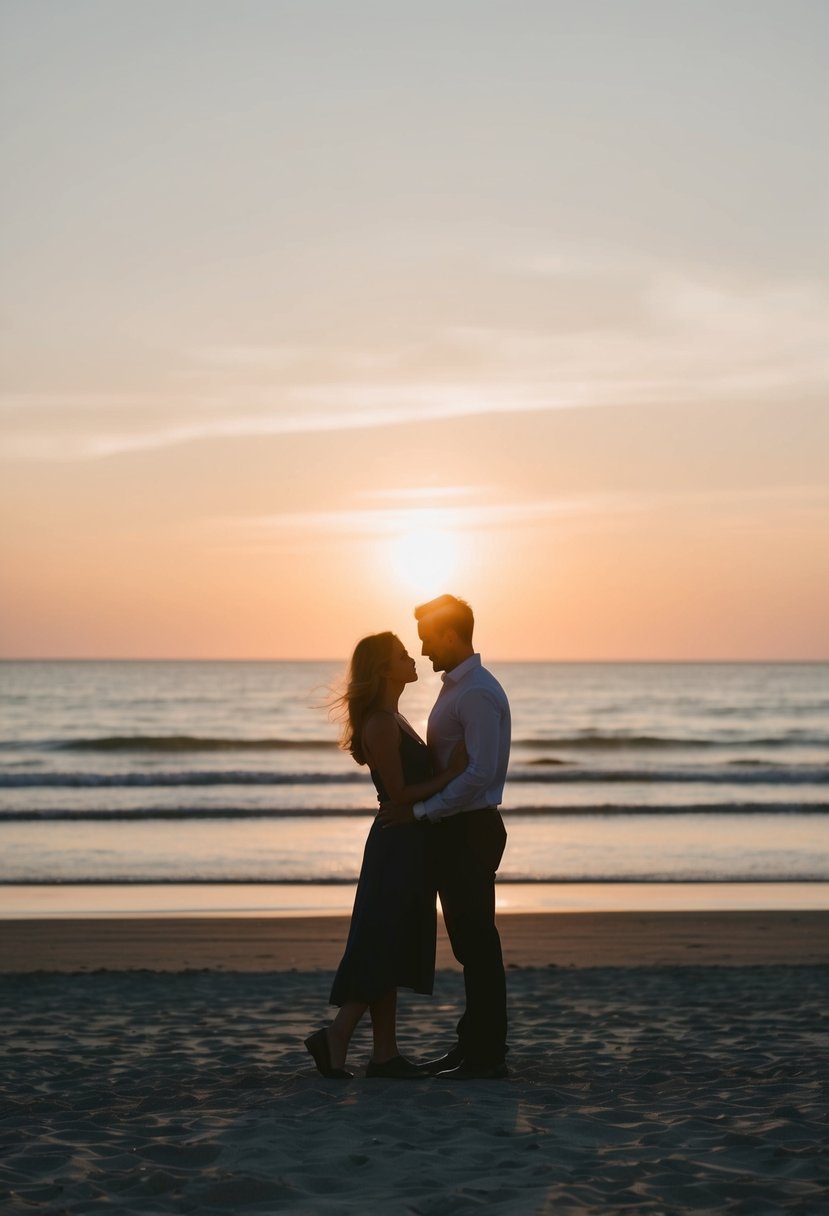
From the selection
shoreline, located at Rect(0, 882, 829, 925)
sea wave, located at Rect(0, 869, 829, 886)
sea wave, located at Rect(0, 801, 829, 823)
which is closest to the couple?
shoreline, located at Rect(0, 882, 829, 925)

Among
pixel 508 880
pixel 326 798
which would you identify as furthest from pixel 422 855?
pixel 326 798

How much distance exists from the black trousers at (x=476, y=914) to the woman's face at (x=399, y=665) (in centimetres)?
66

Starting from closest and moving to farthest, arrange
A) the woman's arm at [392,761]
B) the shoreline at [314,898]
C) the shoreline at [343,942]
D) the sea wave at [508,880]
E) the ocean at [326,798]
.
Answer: the woman's arm at [392,761], the shoreline at [343,942], the shoreline at [314,898], the sea wave at [508,880], the ocean at [326,798]

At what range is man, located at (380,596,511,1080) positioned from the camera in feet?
18.3

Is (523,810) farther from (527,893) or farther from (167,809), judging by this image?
(527,893)

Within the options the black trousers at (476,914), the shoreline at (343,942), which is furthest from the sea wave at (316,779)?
the black trousers at (476,914)

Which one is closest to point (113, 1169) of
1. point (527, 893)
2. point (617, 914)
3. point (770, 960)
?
point (770, 960)

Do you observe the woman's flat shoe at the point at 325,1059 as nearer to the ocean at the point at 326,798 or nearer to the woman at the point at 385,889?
the woman at the point at 385,889

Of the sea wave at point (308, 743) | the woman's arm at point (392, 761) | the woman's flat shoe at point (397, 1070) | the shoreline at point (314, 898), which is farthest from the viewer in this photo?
the sea wave at point (308, 743)

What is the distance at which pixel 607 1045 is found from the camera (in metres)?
6.64

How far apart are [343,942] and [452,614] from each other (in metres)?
5.58

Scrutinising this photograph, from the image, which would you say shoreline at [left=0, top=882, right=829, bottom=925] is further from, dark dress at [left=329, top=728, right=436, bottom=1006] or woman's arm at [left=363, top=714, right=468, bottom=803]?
woman's arm at [left=363, top=714, right=468, bottom=803]

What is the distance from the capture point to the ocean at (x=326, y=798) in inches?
583

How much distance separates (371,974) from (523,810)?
1654 centimetres
